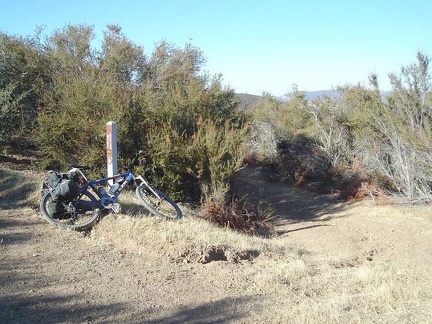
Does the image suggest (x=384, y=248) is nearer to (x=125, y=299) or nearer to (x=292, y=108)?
(x=125, y=299)

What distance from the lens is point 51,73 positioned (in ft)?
40.9

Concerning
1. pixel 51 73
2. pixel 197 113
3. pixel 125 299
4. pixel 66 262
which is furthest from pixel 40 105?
pixel 125 299

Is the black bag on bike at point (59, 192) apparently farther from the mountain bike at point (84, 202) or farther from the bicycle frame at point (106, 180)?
the bicycle frame at point (106, 180)

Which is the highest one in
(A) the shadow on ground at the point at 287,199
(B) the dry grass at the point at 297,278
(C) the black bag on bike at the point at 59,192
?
(C) the black bag on bike at the point at 59,192

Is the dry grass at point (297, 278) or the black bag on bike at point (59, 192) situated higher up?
the black bag on bike at point (59, 192)

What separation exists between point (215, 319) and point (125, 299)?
964 millimetres

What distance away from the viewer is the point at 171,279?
4.78m

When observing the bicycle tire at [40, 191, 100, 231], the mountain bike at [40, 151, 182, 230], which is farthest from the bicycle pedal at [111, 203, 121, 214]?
the bicycle tire at [40, 191, 100, 231]

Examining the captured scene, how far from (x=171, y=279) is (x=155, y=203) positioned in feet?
9.28

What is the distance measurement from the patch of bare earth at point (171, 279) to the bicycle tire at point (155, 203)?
319mm

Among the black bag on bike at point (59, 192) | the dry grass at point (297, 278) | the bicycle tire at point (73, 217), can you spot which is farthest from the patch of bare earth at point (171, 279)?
the black bag on bike at point (59, 192)

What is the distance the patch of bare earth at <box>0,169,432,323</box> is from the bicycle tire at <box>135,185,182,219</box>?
32 centimetres

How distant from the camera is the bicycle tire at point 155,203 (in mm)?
7121

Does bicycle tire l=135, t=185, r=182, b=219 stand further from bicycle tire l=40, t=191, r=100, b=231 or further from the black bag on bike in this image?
the black bag on bike
